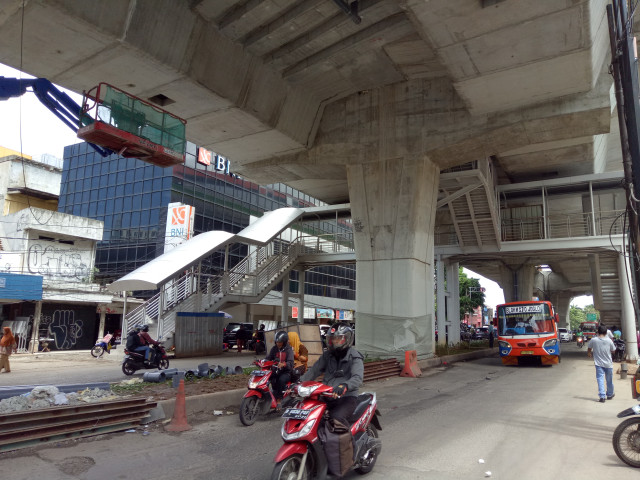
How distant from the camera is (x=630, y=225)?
256 inches

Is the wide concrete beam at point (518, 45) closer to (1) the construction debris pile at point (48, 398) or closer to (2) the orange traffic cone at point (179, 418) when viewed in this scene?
(2) the orange traffic cone at point (179, 418)

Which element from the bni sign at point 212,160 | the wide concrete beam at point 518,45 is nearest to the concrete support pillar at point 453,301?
the wide concrete beam at point 518,45

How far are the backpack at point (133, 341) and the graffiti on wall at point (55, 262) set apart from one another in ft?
58.7

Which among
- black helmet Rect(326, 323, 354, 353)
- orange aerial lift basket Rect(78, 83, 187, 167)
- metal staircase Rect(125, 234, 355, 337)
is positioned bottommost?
black helmet Rect(326, 323, 354, 353)

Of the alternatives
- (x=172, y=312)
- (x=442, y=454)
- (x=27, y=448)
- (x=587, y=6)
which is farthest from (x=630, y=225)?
(x=172, y=312)

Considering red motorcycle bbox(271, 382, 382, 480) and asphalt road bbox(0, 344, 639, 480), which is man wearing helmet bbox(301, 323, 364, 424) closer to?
red motorcycle bbox(271, 382, 382, 480)

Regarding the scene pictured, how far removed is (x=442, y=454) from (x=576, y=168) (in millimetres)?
24653

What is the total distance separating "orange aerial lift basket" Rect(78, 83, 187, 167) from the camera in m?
11.2

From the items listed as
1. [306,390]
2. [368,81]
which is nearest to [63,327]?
[368,81]

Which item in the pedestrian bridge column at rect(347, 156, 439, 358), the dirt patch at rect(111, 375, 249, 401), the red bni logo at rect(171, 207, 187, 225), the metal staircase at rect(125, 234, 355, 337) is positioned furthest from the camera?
the red bni logo at rect(171, 207, 187, 225)

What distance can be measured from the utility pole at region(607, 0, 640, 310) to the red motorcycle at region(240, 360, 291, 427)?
600 cm

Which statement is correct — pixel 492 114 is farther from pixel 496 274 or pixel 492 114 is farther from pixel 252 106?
pixel 496 274

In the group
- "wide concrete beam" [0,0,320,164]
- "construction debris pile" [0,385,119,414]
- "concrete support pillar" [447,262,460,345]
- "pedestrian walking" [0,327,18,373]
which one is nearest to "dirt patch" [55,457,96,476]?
"construction debris pile" [0,385,119,414]

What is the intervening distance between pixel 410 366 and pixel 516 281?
967 inches
